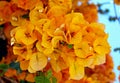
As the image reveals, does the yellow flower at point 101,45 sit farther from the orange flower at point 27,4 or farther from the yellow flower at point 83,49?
the orange flower at point 27,4

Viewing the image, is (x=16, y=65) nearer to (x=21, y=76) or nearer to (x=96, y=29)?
(x=21, y=76)

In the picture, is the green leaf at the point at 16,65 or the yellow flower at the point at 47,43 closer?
the yellow flower at the point at 47,43

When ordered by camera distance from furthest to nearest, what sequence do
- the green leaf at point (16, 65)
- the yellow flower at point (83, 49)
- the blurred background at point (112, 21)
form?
the blurred background at point (112, 21), the green leaf at point (16, 65), the yellow flower at point (83, 49)

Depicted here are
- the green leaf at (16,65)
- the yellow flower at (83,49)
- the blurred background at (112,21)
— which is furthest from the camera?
the blurred background at (112,21)

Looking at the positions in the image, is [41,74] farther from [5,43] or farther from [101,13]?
[101,13]

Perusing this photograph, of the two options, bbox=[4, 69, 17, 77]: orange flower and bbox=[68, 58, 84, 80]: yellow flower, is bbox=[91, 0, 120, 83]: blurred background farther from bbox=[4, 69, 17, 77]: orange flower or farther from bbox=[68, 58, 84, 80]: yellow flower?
bbox=[68, 58, 84, 80]: yellow flower

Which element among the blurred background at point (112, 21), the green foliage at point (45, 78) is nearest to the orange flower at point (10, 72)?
the green foliage at point (45, 78)

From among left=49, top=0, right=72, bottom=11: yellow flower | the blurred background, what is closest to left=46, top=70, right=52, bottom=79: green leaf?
left=49, top=0, right=72, bottom=11: yellow flower
